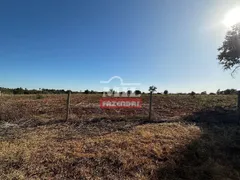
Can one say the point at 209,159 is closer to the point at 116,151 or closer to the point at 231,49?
the point at 116,151

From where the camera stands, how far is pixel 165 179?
9.67 ft

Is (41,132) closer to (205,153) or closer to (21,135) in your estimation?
(21,135)

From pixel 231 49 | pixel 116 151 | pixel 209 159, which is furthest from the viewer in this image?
pixel 231 49

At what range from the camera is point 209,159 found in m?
3.63

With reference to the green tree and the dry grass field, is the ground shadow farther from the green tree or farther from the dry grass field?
the green tree

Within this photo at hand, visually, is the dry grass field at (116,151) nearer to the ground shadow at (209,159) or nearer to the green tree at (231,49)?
the ground shadow at (209,159)

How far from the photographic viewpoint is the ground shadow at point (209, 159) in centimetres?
311

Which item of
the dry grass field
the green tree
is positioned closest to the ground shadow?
the dry grass field

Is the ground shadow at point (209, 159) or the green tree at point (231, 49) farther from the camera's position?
the green tree at point (231, 49)

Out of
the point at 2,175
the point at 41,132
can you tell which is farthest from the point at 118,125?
the point at 2,175

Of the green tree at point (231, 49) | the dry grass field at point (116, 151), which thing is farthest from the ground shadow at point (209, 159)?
the green tree at point (231, 49)

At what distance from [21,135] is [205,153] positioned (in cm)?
449

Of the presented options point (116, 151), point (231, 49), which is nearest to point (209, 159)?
point (116, 151)

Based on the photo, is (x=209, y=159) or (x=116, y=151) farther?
(x=116, y=151)
